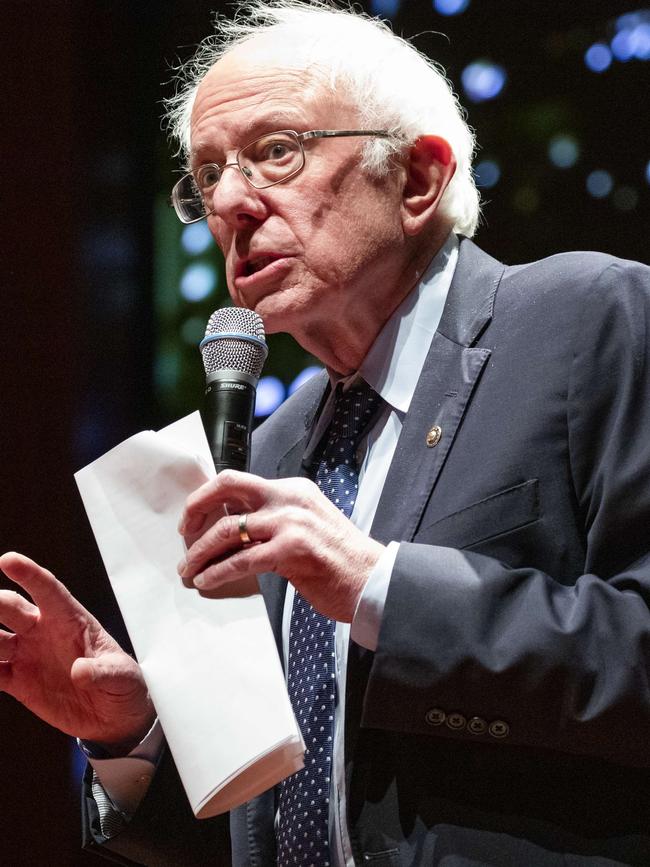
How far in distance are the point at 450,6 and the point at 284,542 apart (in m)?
1.83

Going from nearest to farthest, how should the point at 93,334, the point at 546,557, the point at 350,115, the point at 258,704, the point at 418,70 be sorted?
the point at 258,704, the point at 546,557, the point at 350,115, the point at 418,70, the point at 93,334

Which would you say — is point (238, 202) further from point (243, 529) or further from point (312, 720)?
point (312, 720)

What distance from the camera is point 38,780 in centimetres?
258

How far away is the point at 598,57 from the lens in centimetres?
242

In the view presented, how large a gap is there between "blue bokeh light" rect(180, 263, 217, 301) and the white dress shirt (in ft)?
3.48

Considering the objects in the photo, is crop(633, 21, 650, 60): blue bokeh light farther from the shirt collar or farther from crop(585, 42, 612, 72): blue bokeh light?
the shirt collar

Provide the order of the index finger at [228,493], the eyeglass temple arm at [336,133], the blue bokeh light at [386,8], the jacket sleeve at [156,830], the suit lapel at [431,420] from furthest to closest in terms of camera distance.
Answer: the blue bokeh light at [386,8] → the eyeglass temple arm at [336,133] → the jacket sleeve at [156,830] → the suit lapel at [431,420] → the index finger at [228,493]

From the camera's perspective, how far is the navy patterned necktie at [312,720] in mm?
1496

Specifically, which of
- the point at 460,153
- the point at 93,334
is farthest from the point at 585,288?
the point at 93,334

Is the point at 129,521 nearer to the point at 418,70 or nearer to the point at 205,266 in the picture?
the point at 418,70

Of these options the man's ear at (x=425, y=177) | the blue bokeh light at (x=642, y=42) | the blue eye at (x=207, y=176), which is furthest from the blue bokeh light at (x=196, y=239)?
the blue bokeh light at (x=642, y=42)

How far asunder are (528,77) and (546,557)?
1497mm

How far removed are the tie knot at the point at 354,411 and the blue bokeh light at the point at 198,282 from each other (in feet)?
3.56

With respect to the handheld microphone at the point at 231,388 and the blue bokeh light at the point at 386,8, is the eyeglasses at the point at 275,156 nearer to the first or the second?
the handheld microphone at the point at 231,388
